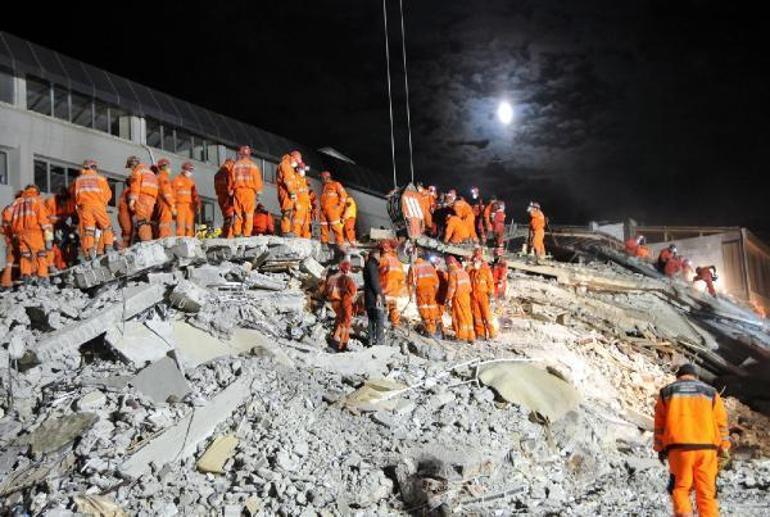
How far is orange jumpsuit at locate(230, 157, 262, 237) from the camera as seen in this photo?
12414 millimetres

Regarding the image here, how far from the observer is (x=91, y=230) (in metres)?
11.5

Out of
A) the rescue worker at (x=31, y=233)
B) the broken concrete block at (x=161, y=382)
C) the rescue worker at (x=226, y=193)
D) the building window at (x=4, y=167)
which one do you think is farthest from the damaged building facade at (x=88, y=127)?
the broken concrete block at (x=161, y=382)

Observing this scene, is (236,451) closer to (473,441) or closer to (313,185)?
(473,441)

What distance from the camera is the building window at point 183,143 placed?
22781 mm

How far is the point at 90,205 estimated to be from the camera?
1135 centimetres

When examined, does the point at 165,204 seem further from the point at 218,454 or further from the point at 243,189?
the point at 218,454

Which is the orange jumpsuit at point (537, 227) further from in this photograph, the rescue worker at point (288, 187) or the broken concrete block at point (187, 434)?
the broken concrete block at point (187, 434)

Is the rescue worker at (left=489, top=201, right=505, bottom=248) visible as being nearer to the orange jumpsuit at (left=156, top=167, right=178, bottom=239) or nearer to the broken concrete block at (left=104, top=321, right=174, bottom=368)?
the orange jumpsuit at (left=156, top=167, right=178, bottom=239)

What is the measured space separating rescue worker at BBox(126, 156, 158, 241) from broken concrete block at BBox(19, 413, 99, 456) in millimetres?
5873

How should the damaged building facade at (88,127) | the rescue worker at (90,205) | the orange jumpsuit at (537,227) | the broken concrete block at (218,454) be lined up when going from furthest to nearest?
the orange jumpsuit at (537,227) → the damaged building facade at (88,127) → the rescue worker at (90,205) → the broken concrete block at (218,454)

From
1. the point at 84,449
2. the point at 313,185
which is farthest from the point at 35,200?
the point at 313,185

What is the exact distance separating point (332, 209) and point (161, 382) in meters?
7.15

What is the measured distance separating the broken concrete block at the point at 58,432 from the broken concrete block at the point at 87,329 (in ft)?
4.94

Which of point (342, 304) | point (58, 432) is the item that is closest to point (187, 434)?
point (58, 432)
